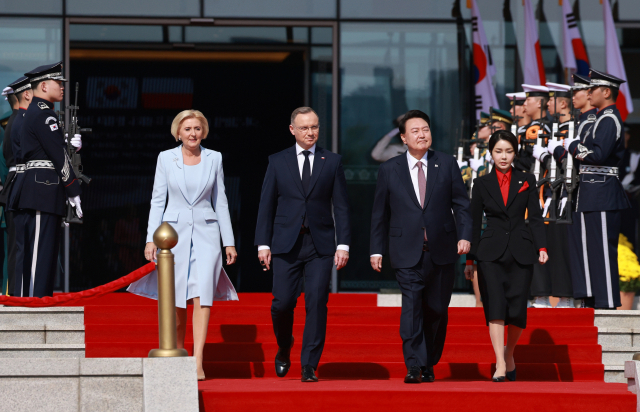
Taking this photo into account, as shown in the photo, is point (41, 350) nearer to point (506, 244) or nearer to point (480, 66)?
point (506, 244)

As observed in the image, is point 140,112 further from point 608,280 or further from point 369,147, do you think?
point 608,280

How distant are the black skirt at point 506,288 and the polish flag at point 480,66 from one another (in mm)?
5369

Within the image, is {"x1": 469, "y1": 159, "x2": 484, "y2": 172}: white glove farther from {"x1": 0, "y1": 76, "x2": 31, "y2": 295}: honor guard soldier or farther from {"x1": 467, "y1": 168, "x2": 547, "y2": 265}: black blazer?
{"x1": 0, "y1": 76, "x2": 31, "y2": 295}: honor guard soldier

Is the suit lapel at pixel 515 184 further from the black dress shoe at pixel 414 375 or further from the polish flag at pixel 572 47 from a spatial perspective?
the polish flag at pixel 572 47

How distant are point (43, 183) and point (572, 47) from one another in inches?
279

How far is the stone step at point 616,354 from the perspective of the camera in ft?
26.9

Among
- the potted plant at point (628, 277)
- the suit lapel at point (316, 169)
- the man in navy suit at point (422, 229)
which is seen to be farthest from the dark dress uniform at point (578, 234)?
the suit lapel at point (316, 169)

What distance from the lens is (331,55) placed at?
42.0ft

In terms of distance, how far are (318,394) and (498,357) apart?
1.60 meters

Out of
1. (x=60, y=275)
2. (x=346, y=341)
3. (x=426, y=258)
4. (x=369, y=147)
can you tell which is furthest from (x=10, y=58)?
(x=426, y=258)

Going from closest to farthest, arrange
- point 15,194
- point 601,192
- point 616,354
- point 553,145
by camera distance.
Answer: point 616,354
point 15,194
point 601,192
point 553,145

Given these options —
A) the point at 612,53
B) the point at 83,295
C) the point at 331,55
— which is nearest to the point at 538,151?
the point at 612,53

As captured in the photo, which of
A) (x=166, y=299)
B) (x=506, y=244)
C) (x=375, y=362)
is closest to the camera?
(x=166, y=299)

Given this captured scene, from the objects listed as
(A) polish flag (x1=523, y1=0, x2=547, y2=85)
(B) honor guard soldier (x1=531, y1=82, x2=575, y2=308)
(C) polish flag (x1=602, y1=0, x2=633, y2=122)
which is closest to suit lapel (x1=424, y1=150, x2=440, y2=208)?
(B) honor guard soldier (x1=531, y1=82, x2=575, y2=308)
